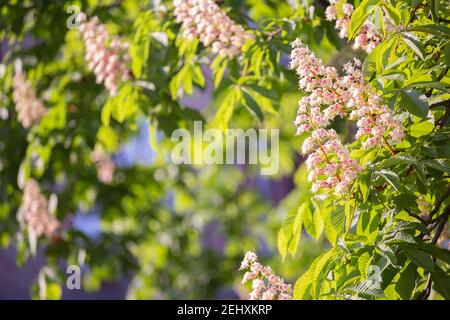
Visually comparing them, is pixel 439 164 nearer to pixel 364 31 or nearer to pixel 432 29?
pixel 432 29

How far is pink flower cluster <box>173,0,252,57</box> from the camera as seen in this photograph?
2.49 meters

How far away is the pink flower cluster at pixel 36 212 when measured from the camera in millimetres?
3682

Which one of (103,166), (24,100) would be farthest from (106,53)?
(103,166)

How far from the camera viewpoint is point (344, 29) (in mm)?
2096

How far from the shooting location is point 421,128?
76.6 inches

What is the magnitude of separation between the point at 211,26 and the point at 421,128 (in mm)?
829

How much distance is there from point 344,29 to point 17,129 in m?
2.21

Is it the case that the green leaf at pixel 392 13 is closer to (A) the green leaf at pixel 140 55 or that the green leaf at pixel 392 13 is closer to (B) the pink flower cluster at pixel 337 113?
(B) the pink flower cluster at pixel 337 113

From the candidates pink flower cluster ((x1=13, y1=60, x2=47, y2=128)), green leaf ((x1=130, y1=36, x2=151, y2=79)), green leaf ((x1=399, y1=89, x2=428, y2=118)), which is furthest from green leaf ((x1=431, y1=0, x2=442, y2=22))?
pink flower cluster ((x1=13, y1=60, x2=47, y2=128))

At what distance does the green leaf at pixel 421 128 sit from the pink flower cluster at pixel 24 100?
7.03ft

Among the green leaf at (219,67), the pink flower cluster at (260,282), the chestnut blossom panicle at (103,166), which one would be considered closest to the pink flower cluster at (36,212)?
the chestnut blossom panicle at (103,166)
